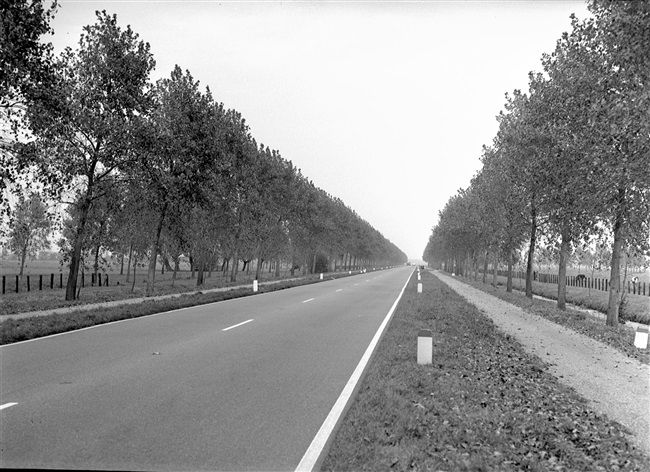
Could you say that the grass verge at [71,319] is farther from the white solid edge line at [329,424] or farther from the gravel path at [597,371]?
the gravel path at [597,371]

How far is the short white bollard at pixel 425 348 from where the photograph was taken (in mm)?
8570

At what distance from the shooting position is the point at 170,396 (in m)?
6.06

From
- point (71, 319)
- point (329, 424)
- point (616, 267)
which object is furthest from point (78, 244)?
point (616, 267)

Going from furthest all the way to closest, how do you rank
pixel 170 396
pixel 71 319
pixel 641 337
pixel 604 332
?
pixel 604 332 < pixel 71 319 < pixel 641 337 < pixel 170 396

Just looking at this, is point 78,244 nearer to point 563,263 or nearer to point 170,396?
point 170,396

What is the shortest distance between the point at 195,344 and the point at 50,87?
9826mm

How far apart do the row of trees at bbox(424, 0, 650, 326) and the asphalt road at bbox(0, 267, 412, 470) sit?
7.48m

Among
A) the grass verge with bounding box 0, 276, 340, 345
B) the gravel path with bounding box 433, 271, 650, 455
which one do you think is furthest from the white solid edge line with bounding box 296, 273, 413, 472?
the grass verge with bounding box 0, 276, 340, 345

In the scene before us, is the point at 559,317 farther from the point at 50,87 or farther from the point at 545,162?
the point at 50,87

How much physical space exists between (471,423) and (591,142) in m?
10.5

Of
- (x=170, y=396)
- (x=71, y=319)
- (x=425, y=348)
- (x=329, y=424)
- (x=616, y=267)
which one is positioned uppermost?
(x=616, y=267)

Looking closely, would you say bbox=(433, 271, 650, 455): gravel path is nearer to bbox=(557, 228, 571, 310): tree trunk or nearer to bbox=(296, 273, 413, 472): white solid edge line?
bbox=(296, 273, 413, 472): white solid edge line

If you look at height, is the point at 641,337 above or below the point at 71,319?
above

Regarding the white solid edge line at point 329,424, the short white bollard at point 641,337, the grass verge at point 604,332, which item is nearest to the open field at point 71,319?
the white solid edge line at point 329,424
